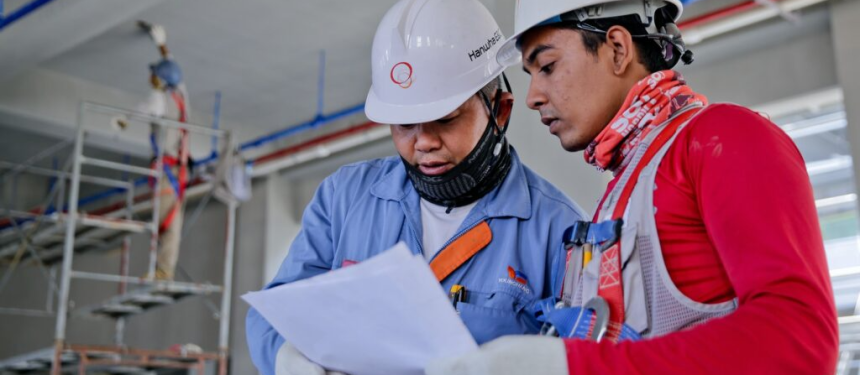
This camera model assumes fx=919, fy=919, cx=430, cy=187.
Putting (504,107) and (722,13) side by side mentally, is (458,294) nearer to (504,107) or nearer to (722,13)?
(504,107)

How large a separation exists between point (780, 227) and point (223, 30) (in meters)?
8.71

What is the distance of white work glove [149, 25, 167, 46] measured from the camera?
926 centimetres

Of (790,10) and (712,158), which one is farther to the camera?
(790,10)

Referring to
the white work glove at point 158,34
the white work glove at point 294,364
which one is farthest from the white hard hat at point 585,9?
the white work glove at point 158,34

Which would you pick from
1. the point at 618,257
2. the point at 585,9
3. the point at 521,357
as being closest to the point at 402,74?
the point at 585,9

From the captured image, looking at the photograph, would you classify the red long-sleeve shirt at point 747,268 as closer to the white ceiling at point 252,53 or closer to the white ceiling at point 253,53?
the white ceiling at point 253,53

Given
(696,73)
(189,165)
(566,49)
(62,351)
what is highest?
(696,73)

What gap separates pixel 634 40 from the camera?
5.76ft

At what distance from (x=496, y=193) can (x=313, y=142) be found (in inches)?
357

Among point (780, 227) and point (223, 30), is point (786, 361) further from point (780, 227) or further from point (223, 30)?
point (223, 30)

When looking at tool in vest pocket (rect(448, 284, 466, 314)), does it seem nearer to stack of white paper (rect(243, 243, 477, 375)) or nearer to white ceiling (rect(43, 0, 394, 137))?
stack of white paper (rect(243, 243, 477, 375))

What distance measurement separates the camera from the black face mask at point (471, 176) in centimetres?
236

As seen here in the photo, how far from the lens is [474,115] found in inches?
97.3

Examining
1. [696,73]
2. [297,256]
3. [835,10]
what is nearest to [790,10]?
[835,10]
